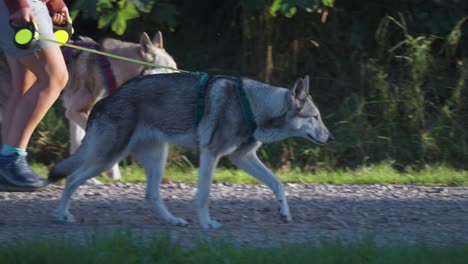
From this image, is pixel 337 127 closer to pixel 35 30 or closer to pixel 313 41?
pixel 313 41

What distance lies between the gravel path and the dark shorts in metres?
1.15

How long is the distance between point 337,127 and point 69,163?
171 inches

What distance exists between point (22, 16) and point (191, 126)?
1388 millimetres

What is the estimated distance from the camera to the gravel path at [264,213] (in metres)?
5.53

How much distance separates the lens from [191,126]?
594 cm

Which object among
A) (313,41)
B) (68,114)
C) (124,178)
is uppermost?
(313,41)

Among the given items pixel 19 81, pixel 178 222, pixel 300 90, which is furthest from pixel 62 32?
pixel 300 90

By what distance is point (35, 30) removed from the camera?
5961mm

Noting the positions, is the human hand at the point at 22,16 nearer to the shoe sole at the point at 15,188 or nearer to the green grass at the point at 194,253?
the shoe sole at the point at 15,188

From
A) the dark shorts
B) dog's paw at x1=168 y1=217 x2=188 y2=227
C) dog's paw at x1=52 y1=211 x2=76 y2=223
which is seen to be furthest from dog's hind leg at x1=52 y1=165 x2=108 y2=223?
the dark shorts

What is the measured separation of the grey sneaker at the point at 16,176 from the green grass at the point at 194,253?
141cm

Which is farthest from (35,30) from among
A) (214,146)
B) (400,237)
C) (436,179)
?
(436,179)

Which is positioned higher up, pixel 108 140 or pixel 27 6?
pixel 27 6

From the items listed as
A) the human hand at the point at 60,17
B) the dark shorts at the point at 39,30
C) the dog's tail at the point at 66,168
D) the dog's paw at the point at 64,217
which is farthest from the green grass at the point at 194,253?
the human hand at the point at 60,17
